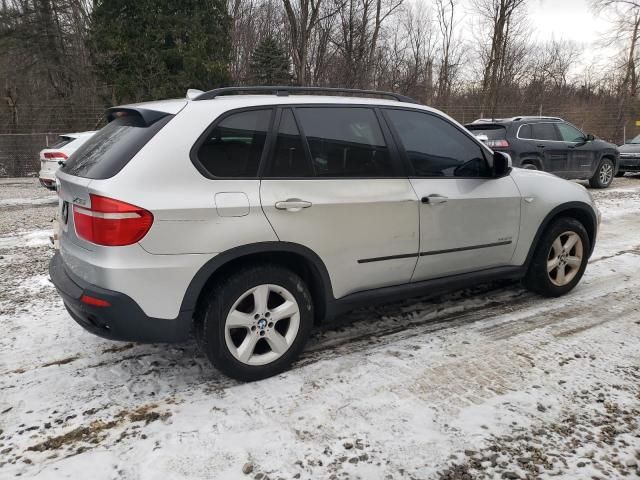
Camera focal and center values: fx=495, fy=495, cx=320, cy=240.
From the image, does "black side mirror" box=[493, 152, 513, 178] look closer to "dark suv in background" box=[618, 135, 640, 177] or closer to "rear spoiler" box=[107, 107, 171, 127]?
"rear spoiler" box=[107, 107, 171, 127]

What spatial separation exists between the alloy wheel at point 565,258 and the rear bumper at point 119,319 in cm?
324

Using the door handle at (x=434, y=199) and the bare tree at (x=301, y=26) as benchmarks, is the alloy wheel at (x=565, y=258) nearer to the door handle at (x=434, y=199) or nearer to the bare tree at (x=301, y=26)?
the door handle at (x=434, y=199)

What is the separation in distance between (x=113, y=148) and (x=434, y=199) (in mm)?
2146

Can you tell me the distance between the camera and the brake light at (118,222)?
8.45 ft

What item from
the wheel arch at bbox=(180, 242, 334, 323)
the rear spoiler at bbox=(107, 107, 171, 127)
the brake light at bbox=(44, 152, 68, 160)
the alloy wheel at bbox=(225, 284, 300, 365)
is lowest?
the alloy wheel at bbox=(225, 284, 300, 365)

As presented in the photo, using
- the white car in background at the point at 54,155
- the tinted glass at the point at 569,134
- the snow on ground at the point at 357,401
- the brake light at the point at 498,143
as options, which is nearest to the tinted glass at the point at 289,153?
the snow on ground at the point at 357,401

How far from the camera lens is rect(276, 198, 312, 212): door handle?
295cm

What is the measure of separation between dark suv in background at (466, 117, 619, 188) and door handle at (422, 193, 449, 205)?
267 inches

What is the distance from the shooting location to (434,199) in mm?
3549

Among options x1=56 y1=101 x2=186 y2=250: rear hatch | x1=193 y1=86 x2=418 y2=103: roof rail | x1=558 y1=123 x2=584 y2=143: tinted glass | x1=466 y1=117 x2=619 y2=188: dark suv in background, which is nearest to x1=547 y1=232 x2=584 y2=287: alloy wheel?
x1=193 y1=86 x2=418 y2=103: roof rail

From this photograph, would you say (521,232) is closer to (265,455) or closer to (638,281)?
(638,281)

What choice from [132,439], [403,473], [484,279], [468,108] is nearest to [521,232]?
[484,279]

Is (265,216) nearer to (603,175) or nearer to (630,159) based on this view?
(603,175)

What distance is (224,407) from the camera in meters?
2.81
